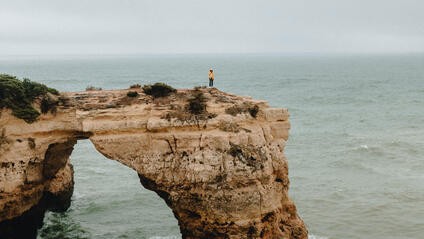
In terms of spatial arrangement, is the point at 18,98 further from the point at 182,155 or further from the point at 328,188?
the point at 328,188

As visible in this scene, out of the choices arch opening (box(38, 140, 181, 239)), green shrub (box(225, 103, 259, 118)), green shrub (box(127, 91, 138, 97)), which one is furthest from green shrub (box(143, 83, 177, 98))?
arch opening (box(38, 140, 181, 239))

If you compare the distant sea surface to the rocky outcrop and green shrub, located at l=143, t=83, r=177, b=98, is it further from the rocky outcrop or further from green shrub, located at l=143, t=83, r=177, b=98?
green shrub, located at l=143, t=83, r=177, b=98

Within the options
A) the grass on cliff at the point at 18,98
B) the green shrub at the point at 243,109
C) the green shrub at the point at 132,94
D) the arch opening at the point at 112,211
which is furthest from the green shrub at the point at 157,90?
the arch opening at the point at 112,211

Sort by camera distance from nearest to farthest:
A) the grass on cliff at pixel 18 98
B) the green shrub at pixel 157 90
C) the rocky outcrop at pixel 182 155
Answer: the rocky outcrop at pixel 182 155 → the grass on cliff at pixel 18 98 → the green shrub at pixel 157 90

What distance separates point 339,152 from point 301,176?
26.6 feet

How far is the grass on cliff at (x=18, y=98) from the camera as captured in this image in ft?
63.8

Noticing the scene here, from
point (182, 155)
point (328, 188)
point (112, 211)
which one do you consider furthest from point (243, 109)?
point (328, 188)

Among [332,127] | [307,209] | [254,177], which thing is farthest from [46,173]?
[332,127]

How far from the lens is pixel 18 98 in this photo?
19.8 metres

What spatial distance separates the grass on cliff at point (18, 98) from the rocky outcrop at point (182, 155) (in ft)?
1.11

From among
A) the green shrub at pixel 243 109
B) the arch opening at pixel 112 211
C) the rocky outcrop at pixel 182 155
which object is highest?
the green shrub at pixel 243 109

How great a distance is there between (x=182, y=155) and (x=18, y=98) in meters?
7.12

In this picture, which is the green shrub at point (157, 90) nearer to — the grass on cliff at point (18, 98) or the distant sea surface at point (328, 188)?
the grass on cliff at point (18, 98)

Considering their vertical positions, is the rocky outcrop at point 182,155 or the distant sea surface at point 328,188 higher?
the rocky outcrop at point 182,155
